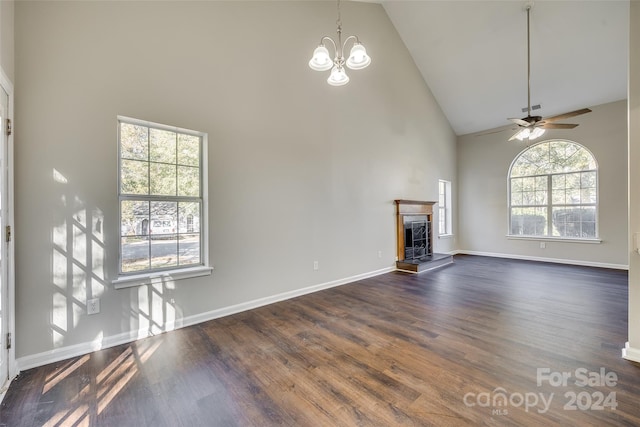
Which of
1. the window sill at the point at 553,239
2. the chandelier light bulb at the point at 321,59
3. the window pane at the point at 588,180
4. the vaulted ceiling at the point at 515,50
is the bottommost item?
the window sill at the point at 553,239

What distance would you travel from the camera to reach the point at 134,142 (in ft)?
8.98

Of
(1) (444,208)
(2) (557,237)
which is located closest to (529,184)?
(2) (557,237)

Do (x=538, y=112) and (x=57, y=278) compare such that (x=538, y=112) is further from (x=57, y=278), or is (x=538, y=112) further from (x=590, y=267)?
(x=57, y=278)

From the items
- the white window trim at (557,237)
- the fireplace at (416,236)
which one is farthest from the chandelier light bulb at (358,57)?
the white window trim at (557,237)

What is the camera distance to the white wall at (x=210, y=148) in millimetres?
2244

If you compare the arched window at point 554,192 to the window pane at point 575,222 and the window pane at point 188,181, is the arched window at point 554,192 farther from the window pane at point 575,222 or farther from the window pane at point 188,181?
the window pane at point 188,181

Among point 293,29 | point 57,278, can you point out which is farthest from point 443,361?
point 293,29

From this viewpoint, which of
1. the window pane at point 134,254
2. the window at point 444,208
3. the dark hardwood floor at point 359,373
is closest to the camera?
the dark hardwood floor at point 359,373

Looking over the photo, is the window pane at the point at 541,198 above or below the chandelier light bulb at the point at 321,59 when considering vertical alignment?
below

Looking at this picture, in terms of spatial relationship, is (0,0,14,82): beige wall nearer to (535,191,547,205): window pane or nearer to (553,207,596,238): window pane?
(535,191,547,205): window pane

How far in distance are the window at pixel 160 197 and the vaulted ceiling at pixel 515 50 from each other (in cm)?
496

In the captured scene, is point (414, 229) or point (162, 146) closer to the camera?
point (162, 146)

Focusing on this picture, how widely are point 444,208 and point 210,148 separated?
6.50 metres

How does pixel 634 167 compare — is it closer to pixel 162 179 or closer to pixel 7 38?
pixel 162 179
